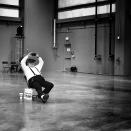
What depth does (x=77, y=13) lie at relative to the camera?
71.6 feet

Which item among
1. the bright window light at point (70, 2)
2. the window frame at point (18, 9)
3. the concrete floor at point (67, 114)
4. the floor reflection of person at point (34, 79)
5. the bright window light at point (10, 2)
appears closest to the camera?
the concrete floor at point (67, 114)

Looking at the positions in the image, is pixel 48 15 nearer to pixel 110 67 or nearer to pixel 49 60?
pixel 49 60

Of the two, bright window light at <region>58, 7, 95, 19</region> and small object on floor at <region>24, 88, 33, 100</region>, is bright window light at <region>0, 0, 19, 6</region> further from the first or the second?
small object on floor at <region>24, 88, 33, 100</region>

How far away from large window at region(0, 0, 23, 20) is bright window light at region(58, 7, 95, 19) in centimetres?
332

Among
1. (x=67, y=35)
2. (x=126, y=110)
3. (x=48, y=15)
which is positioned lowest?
(x=126, y=110)

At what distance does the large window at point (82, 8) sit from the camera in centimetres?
1970

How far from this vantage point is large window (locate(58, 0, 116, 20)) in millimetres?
19695

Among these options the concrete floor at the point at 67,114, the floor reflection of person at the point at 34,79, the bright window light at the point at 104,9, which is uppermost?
the bright window light at the point at 104,9

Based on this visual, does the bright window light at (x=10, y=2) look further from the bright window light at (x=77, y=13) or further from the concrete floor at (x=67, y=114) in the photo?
the concrete floor at (x=67, y=114)

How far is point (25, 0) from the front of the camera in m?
21.7

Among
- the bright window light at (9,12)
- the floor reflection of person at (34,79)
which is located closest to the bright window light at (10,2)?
the bright window light at (9,12)

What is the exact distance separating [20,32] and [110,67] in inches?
266

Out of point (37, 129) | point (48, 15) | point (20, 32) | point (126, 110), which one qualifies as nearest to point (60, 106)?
point (126, 110)

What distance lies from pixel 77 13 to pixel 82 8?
0.62m
